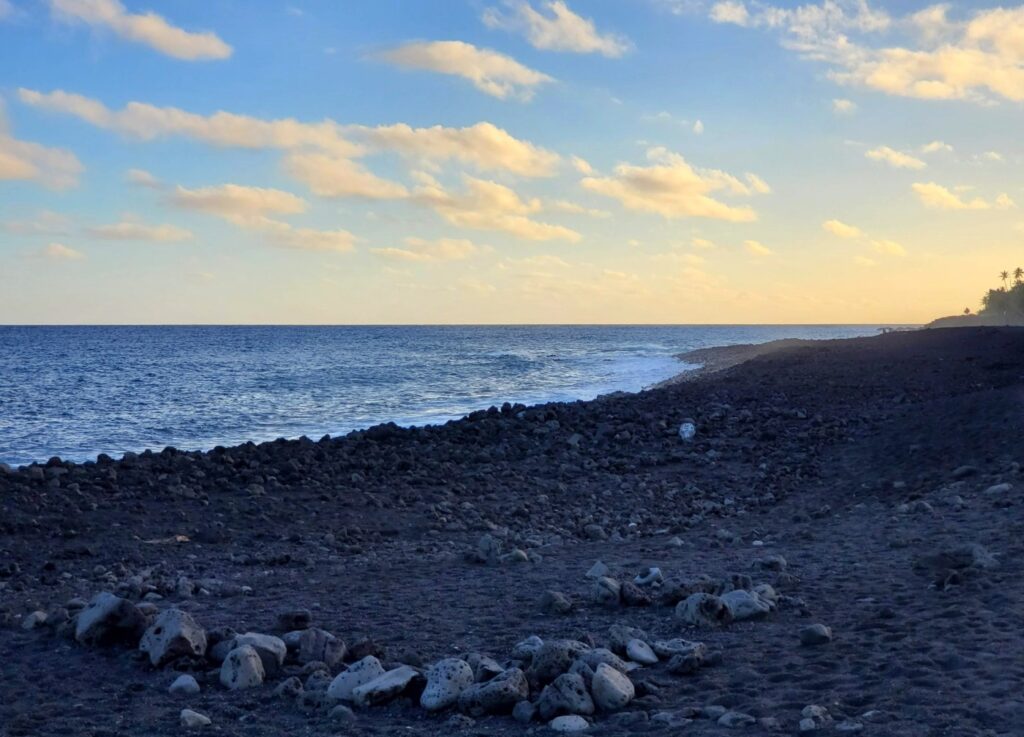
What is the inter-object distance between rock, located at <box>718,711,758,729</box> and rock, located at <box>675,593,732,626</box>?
1.82 metres

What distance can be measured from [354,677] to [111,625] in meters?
2.16

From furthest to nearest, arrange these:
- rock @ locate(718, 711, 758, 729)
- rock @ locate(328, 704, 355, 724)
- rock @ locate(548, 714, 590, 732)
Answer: rock @ locate(328, 704, 355, 724), rock @ locate(548, 714, 590, 732), rock @ locate(718, 711, 758, 729)

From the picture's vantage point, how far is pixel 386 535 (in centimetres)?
1133

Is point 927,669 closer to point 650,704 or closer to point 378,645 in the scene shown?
point 650,704

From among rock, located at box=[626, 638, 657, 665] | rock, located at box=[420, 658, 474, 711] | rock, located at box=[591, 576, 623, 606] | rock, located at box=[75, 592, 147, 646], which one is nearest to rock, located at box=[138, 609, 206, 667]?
rock, located at box=[75, 592, 147, 646]

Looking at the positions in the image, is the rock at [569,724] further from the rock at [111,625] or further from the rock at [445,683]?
the rock at [111,625]

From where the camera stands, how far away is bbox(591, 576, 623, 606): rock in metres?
7.16

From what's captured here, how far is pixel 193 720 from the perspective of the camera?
4996 millimetres

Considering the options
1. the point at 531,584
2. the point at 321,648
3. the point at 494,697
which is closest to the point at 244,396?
the point at 531,584

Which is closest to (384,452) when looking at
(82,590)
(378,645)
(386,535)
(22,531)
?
(386,535)

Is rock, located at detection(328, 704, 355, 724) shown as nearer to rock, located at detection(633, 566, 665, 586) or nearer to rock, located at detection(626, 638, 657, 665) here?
rock, located at detection(626, 638, 657, 665)

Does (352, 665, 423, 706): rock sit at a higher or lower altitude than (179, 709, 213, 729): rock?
higher

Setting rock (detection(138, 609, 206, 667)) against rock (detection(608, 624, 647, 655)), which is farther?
rock (detection(138, 609, 206, 667))

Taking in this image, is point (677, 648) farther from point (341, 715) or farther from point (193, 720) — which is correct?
point (193, 720)
